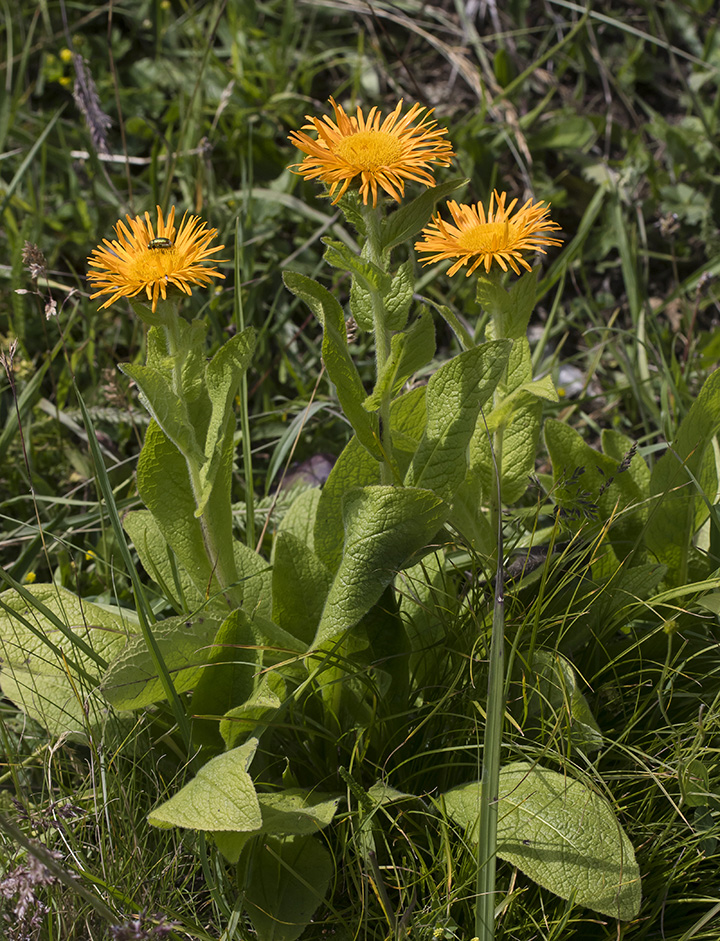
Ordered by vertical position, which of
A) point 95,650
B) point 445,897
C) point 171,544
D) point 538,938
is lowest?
point 538,938

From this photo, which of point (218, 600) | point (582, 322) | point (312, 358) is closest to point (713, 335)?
point (582, 322)

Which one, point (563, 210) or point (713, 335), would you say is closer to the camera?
point (713, 335)

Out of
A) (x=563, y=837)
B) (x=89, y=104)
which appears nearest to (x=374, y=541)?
(x=563, y=837)

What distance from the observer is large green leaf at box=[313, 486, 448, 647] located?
1315mm

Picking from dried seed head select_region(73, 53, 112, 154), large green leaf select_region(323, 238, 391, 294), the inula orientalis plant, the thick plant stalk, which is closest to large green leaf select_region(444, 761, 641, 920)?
the inula orientalis plant

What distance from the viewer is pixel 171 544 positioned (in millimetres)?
1590

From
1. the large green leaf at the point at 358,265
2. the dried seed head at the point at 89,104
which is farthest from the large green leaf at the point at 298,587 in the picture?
the dried seed head at the point at 89,104

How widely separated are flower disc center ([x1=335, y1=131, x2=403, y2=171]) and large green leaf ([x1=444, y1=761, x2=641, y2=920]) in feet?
3.27

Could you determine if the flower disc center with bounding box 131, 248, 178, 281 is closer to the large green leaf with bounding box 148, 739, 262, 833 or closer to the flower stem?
the flower stem

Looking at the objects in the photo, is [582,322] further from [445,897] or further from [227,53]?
[445,897]

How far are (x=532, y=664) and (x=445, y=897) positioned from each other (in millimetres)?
423

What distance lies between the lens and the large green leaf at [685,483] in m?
1.66

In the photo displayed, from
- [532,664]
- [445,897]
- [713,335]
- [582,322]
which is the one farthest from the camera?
[582,322]

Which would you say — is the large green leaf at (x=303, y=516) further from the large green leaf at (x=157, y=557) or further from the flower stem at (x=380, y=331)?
the flower stem at (x=380, y=331)
